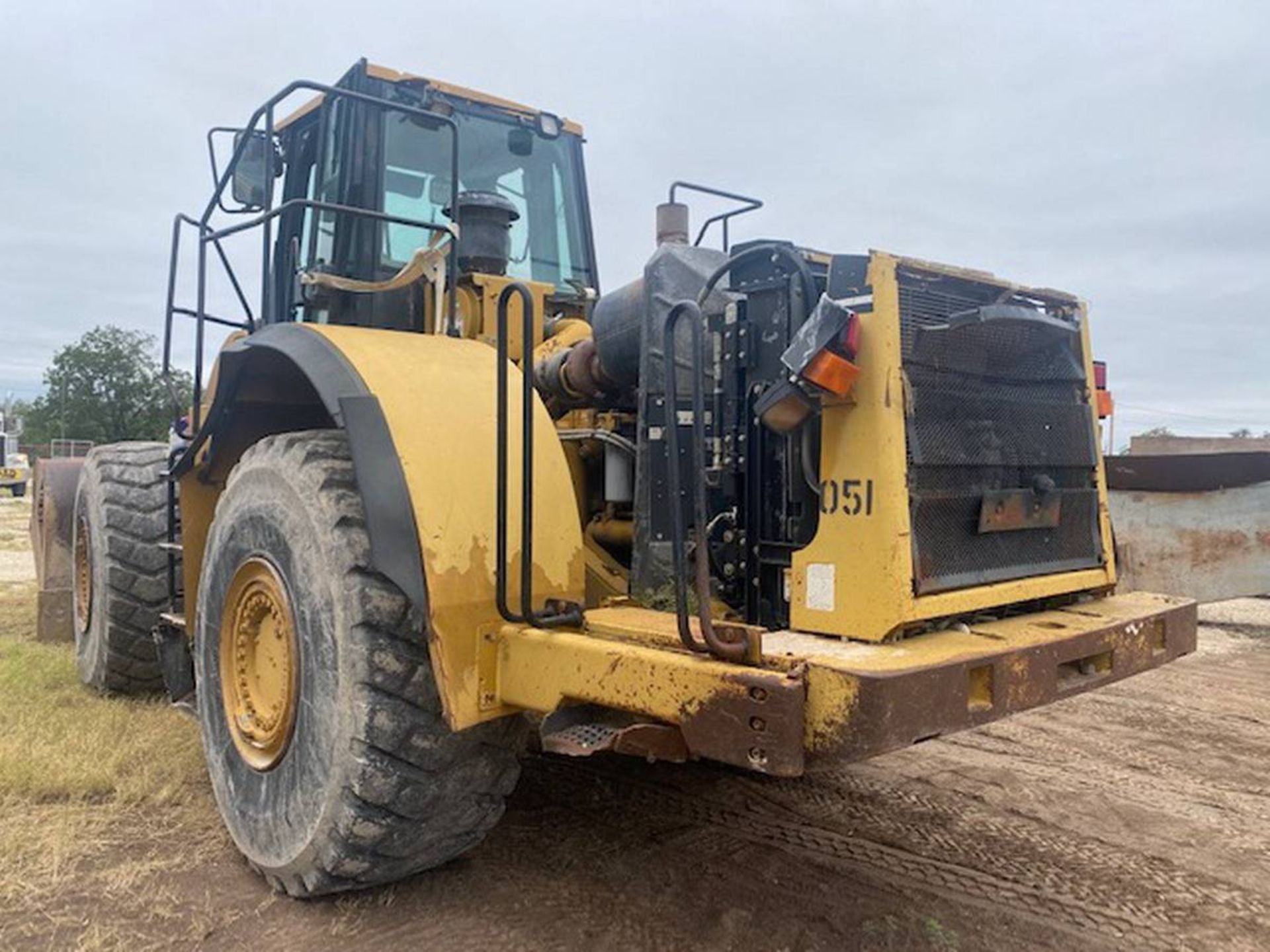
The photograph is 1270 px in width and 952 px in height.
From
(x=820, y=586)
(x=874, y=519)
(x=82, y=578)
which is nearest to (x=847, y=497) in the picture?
(x=874, y=519)

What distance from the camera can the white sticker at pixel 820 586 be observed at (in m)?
2.71

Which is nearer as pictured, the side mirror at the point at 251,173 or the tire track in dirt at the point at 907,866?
the tire track in dirt at the point at 907,866

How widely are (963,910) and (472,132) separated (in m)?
3.83

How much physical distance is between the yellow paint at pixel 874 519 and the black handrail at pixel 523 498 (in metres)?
0.68

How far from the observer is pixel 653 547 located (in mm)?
3348

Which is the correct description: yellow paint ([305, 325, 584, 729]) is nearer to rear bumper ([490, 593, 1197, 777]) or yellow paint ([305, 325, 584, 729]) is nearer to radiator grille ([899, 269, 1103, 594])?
rear bumper ([490, 593, 1197, 777])

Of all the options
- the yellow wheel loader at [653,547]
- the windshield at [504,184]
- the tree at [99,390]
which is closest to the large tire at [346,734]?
the yellow wheel loader at [653,547]

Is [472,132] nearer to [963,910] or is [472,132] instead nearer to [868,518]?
[868,518]

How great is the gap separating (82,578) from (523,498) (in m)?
4.45

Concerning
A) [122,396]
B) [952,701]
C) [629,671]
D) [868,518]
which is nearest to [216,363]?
[629,671]

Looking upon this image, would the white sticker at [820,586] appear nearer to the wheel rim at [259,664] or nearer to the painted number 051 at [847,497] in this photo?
the painted number 051 at [847,497]

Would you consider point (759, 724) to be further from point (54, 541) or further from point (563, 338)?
point (54, 541)

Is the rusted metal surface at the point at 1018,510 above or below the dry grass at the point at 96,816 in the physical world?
above

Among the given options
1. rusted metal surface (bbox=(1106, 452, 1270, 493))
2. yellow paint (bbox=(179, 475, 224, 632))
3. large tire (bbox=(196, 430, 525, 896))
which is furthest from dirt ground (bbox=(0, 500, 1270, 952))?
rusted metal surface (bbox=(1106, 452, 1270, 493))
